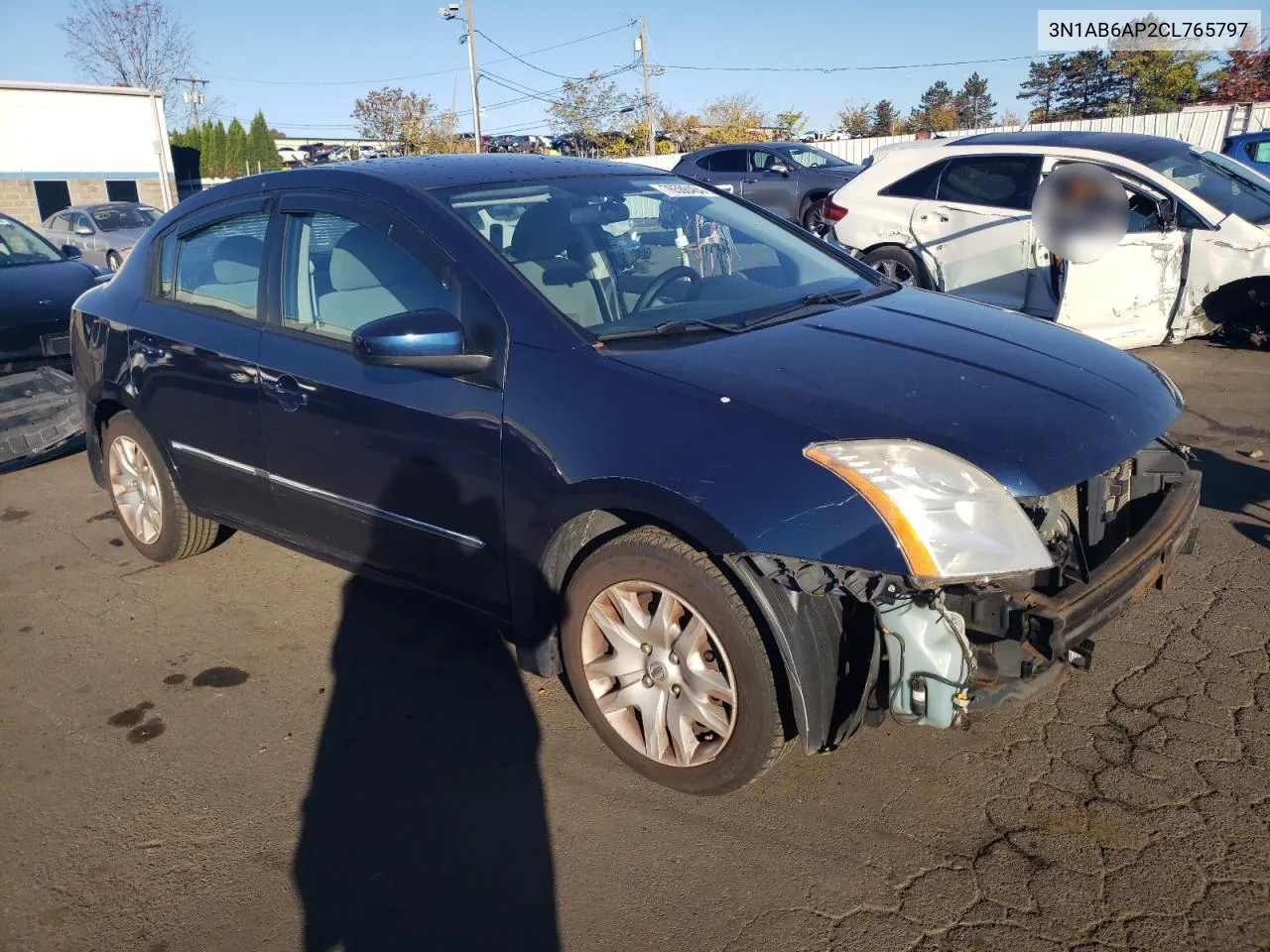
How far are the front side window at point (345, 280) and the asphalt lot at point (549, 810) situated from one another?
1.28m

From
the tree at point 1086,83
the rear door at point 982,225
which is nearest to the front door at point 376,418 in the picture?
the rear door at point 982,225

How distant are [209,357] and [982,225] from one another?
6349 millimetres

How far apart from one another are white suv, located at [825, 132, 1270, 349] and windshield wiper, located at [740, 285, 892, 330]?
11.7ft

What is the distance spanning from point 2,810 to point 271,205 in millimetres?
2316

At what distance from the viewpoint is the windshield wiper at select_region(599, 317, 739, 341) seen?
3152mm

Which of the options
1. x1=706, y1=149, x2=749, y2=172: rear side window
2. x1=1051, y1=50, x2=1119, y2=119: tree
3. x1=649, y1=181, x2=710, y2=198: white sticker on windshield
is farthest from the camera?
x1=1051, y1=50, x2=1119, y2=119: tree

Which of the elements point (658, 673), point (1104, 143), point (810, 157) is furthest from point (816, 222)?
point (658, 673)

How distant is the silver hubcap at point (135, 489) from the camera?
478 cm

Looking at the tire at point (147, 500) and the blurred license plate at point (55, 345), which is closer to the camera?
the tire at point (147, 500)

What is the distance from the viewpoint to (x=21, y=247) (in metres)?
8.70

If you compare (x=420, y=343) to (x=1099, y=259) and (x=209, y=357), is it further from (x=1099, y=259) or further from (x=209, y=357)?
(x=1099, y=259)

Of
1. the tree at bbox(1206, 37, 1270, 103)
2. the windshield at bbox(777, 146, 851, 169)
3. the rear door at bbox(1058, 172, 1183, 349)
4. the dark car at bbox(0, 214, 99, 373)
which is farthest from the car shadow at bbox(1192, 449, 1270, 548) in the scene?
the tree at bbox(1206, 37, 1270, 103)

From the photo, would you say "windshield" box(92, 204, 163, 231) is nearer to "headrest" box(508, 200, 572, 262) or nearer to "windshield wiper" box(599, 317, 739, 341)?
"headrest" box(508, 200, 572, 262)

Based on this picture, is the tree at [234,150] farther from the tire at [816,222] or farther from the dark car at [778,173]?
the tire at [816,222]
